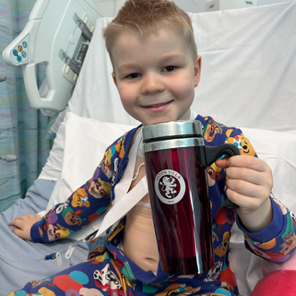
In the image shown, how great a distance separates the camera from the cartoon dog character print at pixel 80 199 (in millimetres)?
954

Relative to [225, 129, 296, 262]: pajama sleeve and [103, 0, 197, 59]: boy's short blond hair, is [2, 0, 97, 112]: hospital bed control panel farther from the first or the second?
[225, 129, 296, 262]: pajama sleeve

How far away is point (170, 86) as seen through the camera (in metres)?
0.66

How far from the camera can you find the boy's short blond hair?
667mm

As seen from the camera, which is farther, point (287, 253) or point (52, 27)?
point (52, 27)

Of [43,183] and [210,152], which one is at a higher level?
[210,152]

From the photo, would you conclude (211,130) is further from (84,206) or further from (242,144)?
(84,206)

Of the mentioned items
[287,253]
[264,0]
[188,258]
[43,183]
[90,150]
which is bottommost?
[43,183]

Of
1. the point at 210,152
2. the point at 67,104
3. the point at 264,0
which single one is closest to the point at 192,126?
the point at 210,152

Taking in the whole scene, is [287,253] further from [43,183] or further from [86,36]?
[86,36]

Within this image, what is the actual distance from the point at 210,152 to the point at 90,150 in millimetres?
954

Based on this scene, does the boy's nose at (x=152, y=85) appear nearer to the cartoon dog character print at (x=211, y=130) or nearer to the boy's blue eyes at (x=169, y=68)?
the boy's blue eyes at (x=169, y=68)

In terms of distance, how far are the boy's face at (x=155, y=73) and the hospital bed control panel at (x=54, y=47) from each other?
0.85 m

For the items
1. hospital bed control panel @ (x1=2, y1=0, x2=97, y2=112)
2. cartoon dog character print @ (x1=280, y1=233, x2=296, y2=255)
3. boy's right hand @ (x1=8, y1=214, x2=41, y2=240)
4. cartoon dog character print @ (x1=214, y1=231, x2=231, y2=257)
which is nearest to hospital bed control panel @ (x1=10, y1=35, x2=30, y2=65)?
hospital bed control panel @ (x1=2, y1=0, x2=97, y2=112)

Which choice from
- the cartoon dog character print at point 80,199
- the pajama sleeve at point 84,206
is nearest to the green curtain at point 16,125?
the pajama sleeve at point 84,206
